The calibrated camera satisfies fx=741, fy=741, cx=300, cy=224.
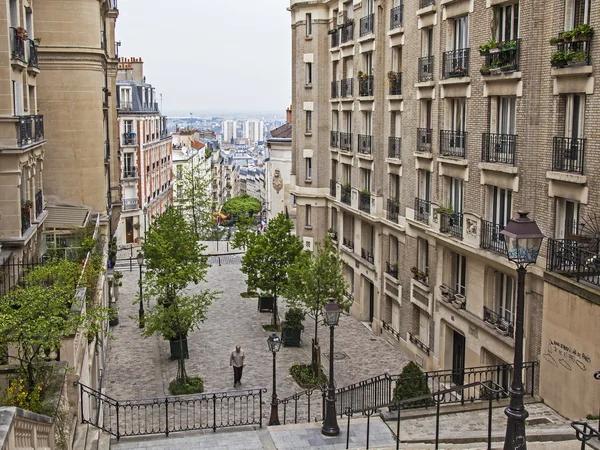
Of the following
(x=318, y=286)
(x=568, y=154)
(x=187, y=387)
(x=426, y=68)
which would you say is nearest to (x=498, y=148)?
(x=568, y=154)

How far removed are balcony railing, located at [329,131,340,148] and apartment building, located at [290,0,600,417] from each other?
0.36ft

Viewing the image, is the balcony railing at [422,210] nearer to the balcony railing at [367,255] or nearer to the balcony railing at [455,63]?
the balcony railing at [455,63]

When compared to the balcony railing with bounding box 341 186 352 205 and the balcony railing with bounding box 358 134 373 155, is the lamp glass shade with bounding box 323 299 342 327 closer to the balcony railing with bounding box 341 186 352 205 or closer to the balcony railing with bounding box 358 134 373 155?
the balcony railing with bounding box 358 134 373 155

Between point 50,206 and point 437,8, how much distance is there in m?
16.8

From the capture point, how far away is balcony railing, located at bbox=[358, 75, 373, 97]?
32.2 meters

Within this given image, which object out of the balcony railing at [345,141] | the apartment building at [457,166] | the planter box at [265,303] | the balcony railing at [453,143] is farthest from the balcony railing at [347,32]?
the planter box at [265,303]

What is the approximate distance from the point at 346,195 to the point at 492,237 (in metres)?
15.3

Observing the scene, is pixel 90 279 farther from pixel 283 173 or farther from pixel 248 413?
pixel 283 173

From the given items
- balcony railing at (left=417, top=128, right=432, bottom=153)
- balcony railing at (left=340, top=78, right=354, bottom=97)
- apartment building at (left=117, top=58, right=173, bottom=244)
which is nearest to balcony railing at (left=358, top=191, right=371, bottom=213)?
balcony railing at (left=340, top=78, right=354, bottom=97)

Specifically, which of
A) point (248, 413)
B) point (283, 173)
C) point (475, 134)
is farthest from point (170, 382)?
point (283, 173)

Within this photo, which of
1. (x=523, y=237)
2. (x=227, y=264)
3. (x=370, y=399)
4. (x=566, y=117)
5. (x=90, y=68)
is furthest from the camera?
(x=227, y=264)

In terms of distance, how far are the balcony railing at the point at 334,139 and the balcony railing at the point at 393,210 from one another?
25.7 feet

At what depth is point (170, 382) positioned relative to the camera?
82.0ft

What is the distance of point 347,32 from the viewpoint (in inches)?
1384
